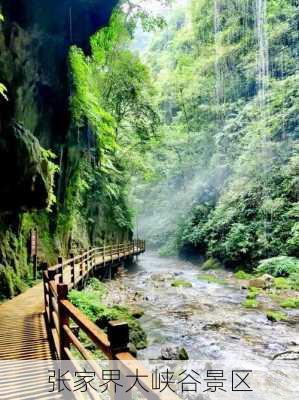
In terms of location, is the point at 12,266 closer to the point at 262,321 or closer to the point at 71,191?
the point at 71,191

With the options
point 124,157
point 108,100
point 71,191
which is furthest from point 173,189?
point 71,191

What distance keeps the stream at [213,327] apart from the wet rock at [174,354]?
0.14 metres

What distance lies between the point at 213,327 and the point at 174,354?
2.48 m

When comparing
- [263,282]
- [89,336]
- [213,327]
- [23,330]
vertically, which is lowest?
[213,327]

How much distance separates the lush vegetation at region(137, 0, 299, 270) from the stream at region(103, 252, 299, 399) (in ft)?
16.9

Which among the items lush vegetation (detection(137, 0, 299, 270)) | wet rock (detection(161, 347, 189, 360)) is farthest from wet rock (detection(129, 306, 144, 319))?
lush vegetation (detection(137, 0, 299, 270))

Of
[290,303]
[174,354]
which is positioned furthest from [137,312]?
[290,303]

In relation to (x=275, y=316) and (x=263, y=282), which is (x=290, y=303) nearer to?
(x=275, y=316)

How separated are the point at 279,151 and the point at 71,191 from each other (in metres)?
12.1

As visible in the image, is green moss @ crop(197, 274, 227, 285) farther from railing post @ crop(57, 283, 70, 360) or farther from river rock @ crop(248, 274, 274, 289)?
railing post @ crop(57, 283, 70, 360)

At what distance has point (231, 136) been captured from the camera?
2458cm

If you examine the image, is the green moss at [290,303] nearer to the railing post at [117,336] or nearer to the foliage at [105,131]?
the foliage at [105,131]

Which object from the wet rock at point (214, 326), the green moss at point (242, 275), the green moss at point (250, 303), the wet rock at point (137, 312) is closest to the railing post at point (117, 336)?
the wet rock at point (214, 326)

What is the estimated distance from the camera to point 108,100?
20.4m
